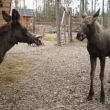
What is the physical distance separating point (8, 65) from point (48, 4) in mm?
48110

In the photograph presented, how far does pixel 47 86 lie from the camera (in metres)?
9.06

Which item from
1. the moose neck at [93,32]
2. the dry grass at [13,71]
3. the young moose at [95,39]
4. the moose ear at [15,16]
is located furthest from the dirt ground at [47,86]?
the moose ear at [15,16]

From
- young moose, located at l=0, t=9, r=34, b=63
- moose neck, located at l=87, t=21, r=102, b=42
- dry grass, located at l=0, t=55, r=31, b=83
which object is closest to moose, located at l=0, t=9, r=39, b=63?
young moose, located at l=0, t=9, r=34, b=63

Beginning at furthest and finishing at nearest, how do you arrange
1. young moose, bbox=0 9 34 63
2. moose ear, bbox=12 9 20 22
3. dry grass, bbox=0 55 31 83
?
1. dry grass, bbox=0 55 31 83
2. young moose, bbox=0 9 34 63
3. moose ear, bbox=12 9 20 22

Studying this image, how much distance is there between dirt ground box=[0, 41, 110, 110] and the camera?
732cm

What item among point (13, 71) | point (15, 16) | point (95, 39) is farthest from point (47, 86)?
point (15, 16)

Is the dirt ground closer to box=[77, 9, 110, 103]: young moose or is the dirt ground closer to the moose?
box=[77, 9, 110, 103]: young moose

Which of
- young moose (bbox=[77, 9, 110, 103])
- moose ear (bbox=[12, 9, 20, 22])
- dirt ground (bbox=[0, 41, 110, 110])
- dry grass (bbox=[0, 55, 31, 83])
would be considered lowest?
dirt ground (bbox=[0, 41, 110, 110])

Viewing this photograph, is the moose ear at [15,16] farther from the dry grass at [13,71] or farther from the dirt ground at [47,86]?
the dry grass at [13,71]

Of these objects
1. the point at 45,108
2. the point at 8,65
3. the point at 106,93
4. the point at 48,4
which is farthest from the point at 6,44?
the point at 48,4

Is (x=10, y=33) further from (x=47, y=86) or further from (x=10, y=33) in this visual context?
(x=47, y=86)

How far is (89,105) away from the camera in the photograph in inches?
289

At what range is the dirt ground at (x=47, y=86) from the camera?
7.32 m

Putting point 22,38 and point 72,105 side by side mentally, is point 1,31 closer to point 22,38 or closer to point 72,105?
point 22,38
